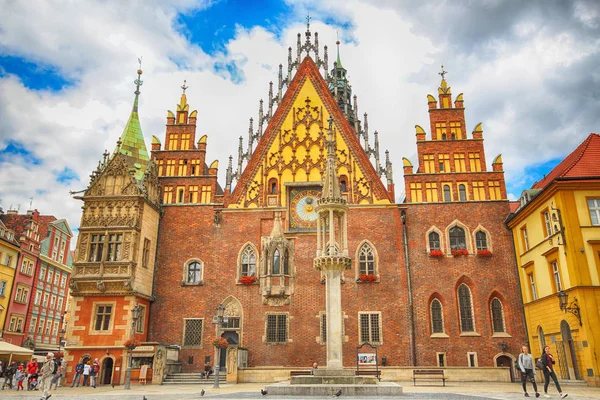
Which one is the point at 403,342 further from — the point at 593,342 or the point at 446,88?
the point at 446,88

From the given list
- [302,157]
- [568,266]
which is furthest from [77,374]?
[568,266]

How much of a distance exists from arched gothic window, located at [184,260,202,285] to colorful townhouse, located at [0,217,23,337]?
20.4 metres

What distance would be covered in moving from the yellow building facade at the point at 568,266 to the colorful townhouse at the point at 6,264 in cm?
4007

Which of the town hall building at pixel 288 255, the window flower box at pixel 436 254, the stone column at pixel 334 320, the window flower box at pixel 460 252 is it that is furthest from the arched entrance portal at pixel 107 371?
the window flower box at pixel 460 252

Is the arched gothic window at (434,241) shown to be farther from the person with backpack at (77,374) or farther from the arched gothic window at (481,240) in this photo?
the person with backpack at (77,374)

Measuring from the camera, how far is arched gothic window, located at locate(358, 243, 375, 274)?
29.8 metres

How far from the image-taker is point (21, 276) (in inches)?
1751

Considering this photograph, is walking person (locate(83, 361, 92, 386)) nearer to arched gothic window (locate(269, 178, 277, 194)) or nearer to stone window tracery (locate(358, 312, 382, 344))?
arched gothic window (locate(269, 178, 277, 194))

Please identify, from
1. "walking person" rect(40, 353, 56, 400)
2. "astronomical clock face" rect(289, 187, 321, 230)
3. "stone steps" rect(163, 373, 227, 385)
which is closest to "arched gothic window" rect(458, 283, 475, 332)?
"astronomical clock face" rect(289, 187, 321, 230)

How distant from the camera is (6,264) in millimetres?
41781

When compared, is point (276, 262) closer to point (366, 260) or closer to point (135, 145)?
point (366, 260)

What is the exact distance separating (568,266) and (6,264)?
138ft

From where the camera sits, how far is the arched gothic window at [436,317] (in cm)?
2853

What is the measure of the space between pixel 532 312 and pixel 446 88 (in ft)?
50.6
